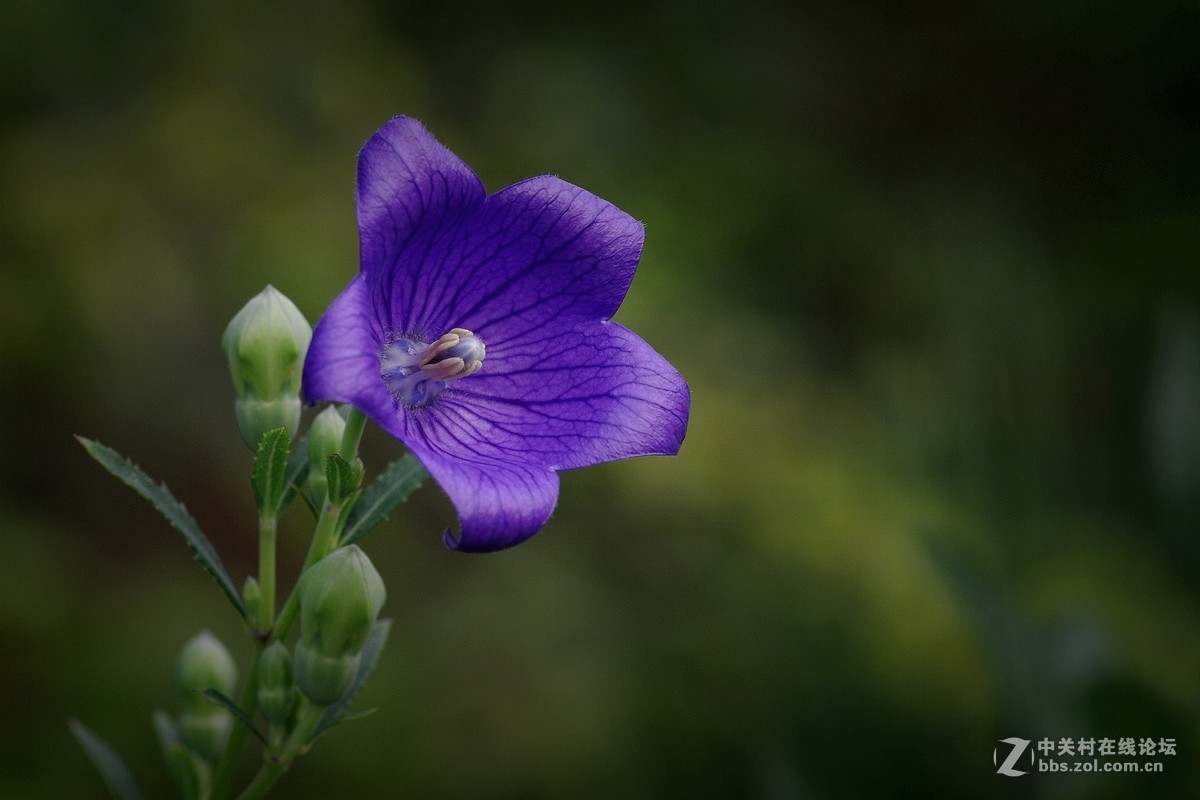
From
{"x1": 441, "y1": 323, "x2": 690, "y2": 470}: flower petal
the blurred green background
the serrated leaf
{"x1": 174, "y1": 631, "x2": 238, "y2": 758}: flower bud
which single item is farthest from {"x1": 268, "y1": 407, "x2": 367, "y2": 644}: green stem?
the blurred green background

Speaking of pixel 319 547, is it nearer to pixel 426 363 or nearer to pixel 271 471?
pixel 271 471

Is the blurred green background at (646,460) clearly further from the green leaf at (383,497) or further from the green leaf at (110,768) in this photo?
the green leaf at (110,768)

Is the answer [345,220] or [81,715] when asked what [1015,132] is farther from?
[81,715]

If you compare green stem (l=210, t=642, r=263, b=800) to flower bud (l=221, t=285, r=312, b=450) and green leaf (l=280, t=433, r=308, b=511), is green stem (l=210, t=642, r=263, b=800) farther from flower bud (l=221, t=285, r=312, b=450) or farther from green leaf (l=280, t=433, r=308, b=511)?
flower bud (l=221, t=285, r=312, b=450)

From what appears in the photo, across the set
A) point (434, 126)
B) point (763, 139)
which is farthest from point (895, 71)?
point (434, 126)

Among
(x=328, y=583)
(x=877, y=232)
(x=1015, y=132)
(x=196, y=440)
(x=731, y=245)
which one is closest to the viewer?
(x=328, y=583)

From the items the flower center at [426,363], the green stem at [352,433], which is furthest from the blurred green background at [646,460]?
the green stem at [352,433]
